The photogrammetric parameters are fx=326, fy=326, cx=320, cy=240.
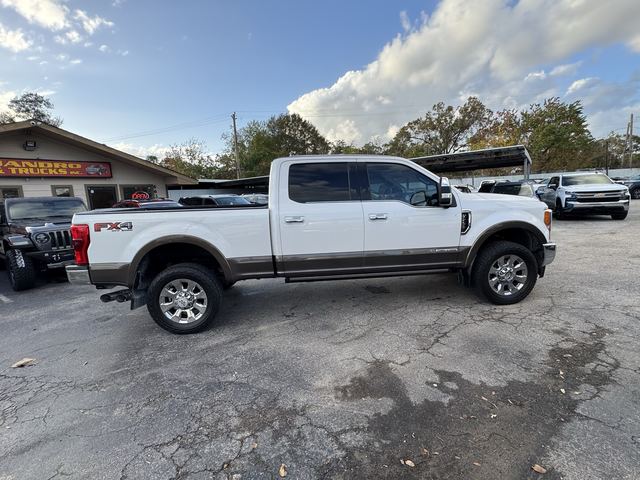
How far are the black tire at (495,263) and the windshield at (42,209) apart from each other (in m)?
8.41

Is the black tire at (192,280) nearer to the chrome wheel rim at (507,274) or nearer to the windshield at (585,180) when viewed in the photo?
the chrome wheel rim at (507,274)

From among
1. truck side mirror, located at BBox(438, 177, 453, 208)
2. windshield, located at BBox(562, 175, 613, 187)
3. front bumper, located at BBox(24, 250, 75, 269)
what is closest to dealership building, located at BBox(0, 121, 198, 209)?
front bumper, located at BBox(24, 250, 75, 269)

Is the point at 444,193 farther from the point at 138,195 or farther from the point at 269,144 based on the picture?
the point at 269,144

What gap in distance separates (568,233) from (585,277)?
216 inches

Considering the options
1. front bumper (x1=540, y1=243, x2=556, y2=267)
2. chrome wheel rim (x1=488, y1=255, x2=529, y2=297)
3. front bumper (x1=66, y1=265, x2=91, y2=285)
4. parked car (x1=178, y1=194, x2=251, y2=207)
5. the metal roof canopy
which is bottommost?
chrome wheel rim (x1=488, y1=255, x2=529, y2=297)

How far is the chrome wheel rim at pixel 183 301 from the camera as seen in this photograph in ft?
12.8

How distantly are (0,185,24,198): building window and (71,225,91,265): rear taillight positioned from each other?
11.6m

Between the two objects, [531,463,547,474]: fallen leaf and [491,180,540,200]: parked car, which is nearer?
[531,463,547,474]: fallen leaf

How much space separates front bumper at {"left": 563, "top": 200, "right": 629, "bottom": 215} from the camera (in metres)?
11.7

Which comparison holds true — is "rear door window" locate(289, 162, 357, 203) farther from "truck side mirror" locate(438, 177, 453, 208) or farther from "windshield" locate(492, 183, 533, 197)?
"windshield" locate(492, 183, 533, 197)

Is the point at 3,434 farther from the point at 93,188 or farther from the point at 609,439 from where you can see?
the point at 93,188

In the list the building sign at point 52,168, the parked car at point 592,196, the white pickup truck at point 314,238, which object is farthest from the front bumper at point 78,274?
the parked car at point 592,196

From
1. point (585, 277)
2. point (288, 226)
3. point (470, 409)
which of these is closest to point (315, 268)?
point (288, 226)

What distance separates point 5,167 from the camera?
11359mm
